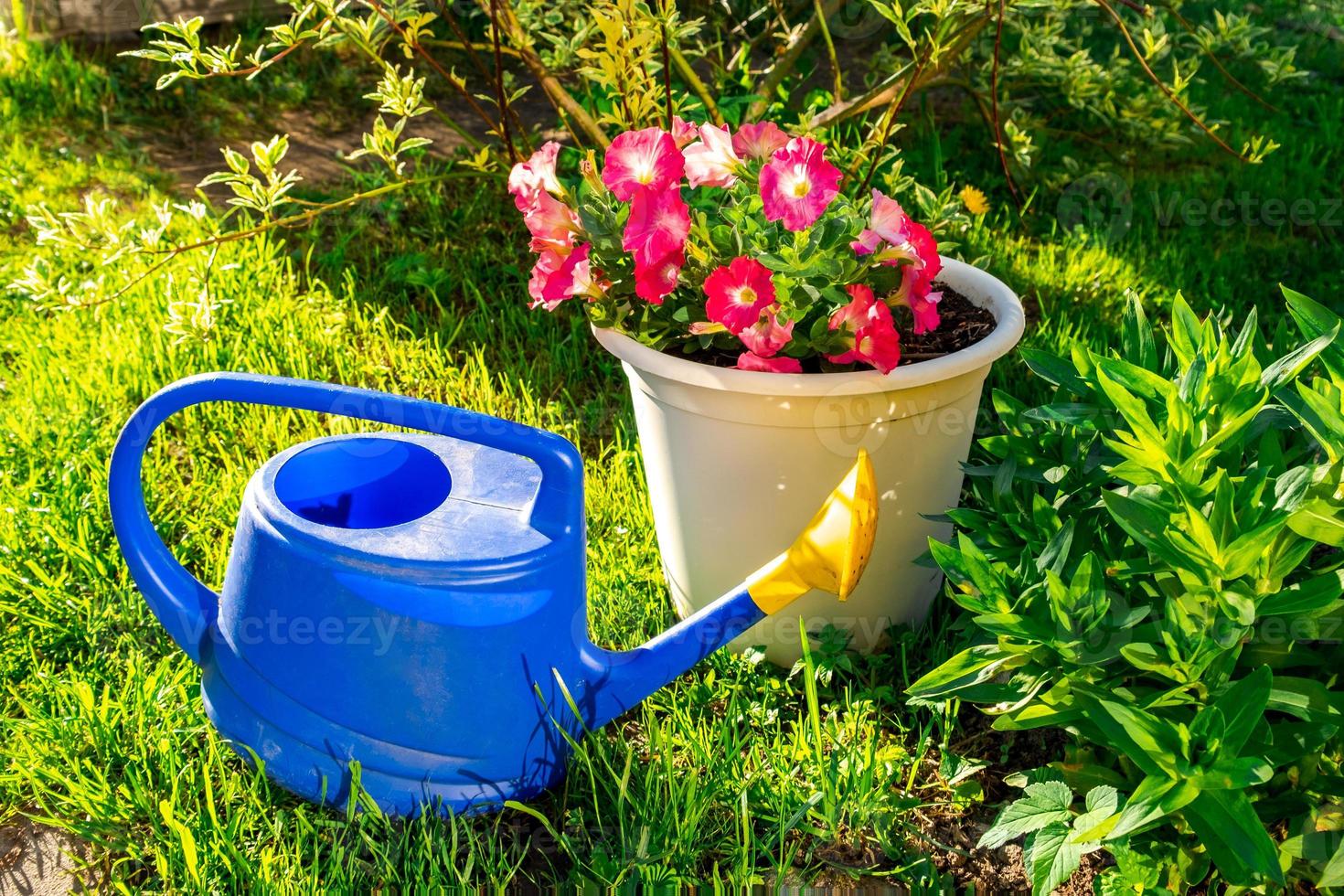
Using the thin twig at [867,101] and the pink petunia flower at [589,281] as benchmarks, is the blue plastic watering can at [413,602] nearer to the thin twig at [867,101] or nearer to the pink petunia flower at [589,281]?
the pink petunia flower at [589,281]

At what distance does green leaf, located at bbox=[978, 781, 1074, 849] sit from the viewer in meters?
1.27

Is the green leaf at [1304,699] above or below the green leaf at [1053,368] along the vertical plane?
below

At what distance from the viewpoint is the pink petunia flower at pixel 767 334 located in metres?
1.48

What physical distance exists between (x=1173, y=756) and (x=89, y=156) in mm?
3098

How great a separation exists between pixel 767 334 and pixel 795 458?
6.7 inches

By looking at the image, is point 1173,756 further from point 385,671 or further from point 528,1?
point 528,1

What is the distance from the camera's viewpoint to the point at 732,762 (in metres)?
1.48

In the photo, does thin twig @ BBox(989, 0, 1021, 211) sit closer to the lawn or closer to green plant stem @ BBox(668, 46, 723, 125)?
the lawn

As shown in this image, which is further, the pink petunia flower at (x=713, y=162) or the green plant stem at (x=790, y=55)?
the green plant stem at (x=790, y=55)

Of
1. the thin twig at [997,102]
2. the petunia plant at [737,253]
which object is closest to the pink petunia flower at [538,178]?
the petunia plant at [737,253]

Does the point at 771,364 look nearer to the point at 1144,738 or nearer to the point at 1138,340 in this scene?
the point at 1138,340

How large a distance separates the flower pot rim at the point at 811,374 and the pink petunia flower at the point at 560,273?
0.25 feet

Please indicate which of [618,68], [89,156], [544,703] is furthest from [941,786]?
[89,156]

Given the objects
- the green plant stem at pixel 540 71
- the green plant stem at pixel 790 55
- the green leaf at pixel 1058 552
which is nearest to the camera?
the green leaf at pixel 1058 552
